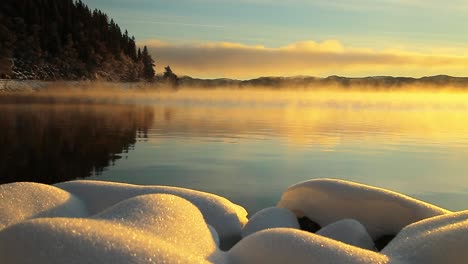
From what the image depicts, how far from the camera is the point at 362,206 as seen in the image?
8.72 metres

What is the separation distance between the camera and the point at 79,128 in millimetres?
36250

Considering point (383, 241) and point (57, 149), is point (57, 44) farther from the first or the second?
point (383, 241)

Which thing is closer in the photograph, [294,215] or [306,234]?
[306,234]

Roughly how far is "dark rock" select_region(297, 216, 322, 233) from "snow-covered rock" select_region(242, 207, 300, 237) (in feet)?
0.66

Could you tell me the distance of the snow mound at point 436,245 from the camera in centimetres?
566

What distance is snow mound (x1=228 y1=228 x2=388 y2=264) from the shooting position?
541 cm

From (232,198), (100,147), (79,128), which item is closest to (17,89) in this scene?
(79,128)

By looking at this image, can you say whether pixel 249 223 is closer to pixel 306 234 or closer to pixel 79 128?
pixel 306 234

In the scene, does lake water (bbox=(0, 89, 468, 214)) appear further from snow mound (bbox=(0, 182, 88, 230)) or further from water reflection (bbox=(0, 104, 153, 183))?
snow mound (bbox=(0, 182, 88, 230))

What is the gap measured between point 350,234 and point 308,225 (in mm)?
1608

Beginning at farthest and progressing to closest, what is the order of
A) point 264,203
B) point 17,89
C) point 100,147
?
point 17,89, point 100,147, point 264,203

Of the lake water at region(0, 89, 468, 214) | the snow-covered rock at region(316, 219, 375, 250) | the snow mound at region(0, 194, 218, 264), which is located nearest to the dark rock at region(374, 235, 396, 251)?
the snow-covered rock at region(316, 219, 375, 250)

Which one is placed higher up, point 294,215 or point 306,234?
point 306,234

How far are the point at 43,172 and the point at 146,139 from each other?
41.0 feet
